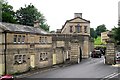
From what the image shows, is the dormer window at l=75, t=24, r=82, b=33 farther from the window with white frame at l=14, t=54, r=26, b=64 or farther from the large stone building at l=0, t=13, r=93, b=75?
the window with white frame at l=14, t=54, r=26, b=64

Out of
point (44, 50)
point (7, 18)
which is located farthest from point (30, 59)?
point (7, 18)

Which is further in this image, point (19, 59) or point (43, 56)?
point (43, 56)

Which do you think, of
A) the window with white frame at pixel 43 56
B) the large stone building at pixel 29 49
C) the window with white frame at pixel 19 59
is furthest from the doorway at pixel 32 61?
the window with white frame at pixel 43 56

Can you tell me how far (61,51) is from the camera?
A: 155 feet

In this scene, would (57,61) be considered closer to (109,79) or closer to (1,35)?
(1,35)

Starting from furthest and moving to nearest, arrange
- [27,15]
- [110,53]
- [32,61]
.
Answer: [27,15]
[110,53]
[32,61]

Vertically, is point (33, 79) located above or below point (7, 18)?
below

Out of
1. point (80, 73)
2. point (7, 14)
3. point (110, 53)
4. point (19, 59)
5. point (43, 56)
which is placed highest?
point (7, 14)

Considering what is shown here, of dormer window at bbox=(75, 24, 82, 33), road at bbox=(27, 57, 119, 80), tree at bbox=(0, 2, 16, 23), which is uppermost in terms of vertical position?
tree at bbox=(0, 2, 16, 23)

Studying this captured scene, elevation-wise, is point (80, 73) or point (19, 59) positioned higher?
point (19, 59)

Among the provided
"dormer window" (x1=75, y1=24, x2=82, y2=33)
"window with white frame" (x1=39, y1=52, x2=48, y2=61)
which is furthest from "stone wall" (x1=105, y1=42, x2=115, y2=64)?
"dormer window" (x1=75, y1=24, x2=82, y2=33)

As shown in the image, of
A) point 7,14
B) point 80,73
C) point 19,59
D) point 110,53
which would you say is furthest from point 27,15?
point 80,73

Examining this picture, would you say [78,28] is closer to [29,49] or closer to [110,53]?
[110,53]

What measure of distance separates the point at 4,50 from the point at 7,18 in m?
35.7
